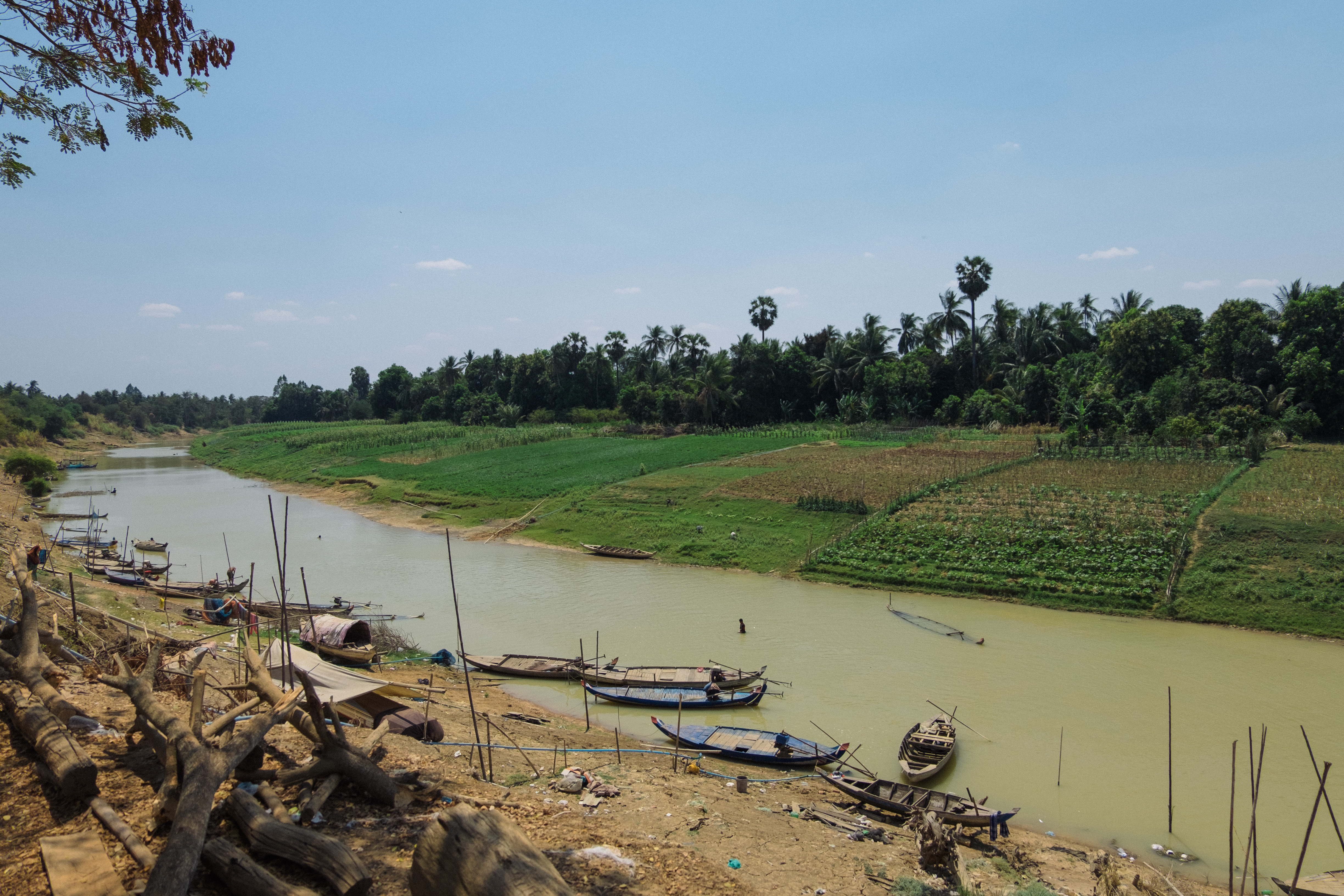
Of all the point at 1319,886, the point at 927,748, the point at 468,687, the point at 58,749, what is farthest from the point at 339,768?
the point at 1319,886

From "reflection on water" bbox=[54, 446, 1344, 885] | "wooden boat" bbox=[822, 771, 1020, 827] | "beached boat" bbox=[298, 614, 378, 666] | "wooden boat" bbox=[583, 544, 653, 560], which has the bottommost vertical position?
"reflection on water" bbox=[54, 446, 1344, 885]

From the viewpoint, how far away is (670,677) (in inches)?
671

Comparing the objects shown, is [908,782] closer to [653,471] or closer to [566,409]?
[653,471]

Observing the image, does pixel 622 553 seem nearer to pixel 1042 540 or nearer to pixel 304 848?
pixel 1042 540

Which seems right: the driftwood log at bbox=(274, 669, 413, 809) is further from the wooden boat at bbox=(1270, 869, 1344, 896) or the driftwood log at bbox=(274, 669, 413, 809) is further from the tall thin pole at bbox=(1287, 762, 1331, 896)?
the wooden boat at bbox=(1270, 869, 1344, 896)

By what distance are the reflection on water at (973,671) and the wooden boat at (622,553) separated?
1.68ft

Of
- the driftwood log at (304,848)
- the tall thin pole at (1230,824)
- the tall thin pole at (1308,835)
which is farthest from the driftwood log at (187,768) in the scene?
the tall thin pole at (1230,824)

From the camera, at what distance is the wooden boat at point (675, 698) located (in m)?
15.9

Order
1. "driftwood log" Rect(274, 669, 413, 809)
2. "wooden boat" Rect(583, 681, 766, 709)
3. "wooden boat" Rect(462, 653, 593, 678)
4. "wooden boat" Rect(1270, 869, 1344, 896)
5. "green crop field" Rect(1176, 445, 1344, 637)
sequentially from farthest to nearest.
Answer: "green crop field" Rect(1176, 445, 1344, 637) → "wooden boat" Rect(462, 653, 593, 678) → "wooden boat" Rect(583, 681, 766, 709) → "wooden boat" Rect(1270, 869, 1344, 896) → "driftwood log" Rect(274, 669, 413, 809)

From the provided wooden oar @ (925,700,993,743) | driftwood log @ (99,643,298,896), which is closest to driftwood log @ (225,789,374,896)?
driftwood log @ (99,643,298,896)

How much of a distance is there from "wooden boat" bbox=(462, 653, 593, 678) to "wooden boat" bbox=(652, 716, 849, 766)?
12.2 feet

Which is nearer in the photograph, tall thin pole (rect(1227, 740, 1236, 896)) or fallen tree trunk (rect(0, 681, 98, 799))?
fallen tree trunk (rect(0, 681, 98, 799))

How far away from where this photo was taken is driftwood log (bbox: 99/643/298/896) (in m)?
4.76

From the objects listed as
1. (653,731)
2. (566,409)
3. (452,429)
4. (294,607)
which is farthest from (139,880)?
(566,409)
